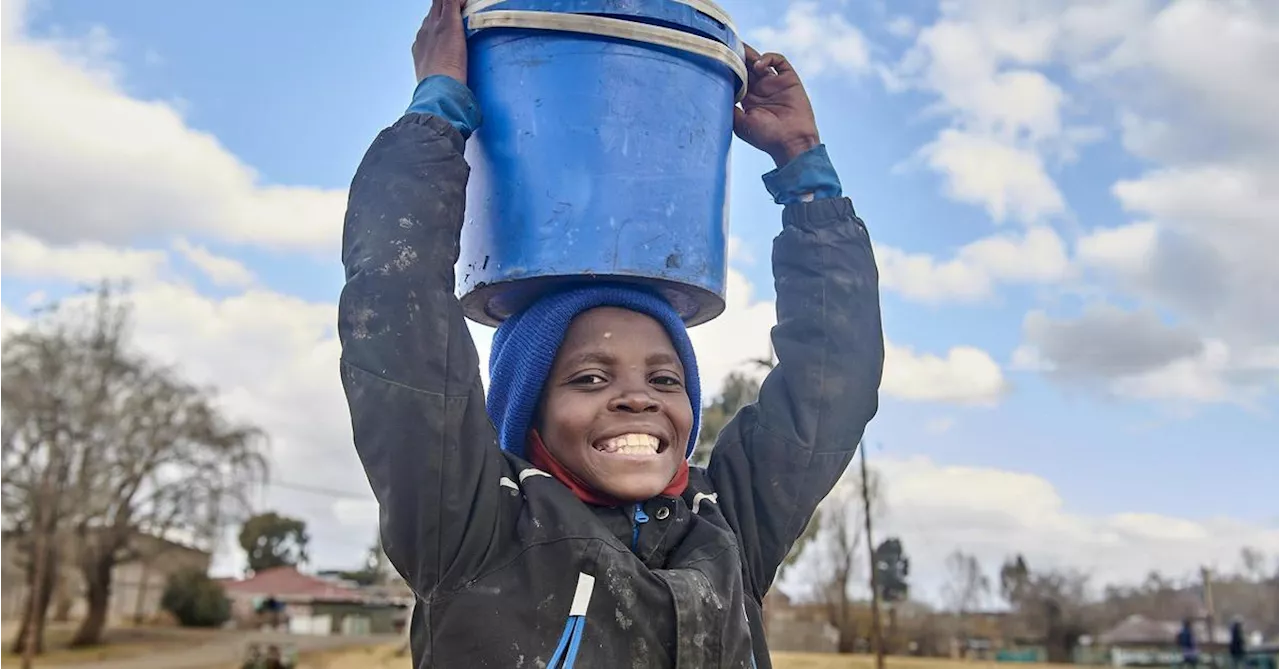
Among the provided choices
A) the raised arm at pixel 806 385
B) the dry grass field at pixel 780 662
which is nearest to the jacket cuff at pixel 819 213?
the raised arm at pixel 806 385

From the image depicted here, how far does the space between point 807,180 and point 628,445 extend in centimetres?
86

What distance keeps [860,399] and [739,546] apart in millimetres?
438

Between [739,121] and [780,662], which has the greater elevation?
[739,121]

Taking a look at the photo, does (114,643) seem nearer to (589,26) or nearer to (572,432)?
(572,432)

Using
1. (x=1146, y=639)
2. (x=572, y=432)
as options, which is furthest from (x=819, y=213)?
(x=1146, y=639)

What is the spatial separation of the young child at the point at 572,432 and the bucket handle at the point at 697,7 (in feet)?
0.13

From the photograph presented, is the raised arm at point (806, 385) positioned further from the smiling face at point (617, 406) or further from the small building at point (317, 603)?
A: the small building at point (317, 603)

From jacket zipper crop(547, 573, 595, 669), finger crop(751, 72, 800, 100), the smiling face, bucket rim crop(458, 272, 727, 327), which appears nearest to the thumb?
finger crop(751, 72, 800, 100)

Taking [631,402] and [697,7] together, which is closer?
[631,402]

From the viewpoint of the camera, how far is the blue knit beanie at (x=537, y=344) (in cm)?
217

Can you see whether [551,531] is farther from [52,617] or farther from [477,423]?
[52,617]

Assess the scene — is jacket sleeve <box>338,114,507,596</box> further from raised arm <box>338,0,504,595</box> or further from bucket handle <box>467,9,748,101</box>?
bucket handle <box>467,9,748,101</box>

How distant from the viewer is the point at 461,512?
1.88m

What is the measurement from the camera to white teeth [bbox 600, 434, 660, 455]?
82.6 inches
